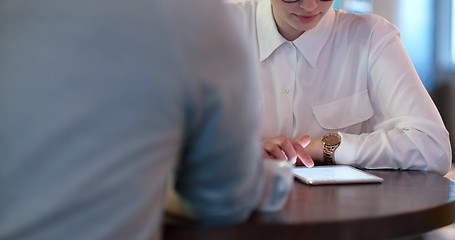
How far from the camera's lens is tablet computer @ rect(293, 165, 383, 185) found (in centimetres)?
109

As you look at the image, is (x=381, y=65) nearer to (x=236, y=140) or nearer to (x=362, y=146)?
(x=362, y=146)

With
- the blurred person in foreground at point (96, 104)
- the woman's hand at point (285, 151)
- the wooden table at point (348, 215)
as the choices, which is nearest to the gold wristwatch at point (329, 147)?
the woman's hand at point (285, 151)

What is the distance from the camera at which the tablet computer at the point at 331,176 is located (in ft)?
3.58

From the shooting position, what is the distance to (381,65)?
67.0 inches

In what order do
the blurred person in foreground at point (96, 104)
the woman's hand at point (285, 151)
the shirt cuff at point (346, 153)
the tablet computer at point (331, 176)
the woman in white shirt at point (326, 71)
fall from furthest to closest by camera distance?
1. the woman in white shirt at point (326, 71)
2. the shirt cuff at point (346, 153)
3. the woman's hand at point (285, 151)
4. the tablet computer at point (331, 176)
5. the blurred person in foreground at point (96, 104)

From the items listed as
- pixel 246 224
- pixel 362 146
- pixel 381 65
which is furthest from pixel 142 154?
pixel 381 65

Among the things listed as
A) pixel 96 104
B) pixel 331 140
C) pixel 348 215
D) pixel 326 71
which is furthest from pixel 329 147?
pixel 96 104

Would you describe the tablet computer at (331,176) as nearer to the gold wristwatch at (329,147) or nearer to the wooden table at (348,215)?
the wooden table at (348,215)

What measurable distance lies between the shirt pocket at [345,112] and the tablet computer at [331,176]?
500mm

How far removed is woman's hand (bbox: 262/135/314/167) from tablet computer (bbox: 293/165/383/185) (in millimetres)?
71

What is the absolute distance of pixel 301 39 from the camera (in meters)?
1.79

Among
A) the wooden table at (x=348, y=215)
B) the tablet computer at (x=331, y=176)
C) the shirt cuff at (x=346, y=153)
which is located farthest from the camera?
the shirt cuff at (x=346, y=153)

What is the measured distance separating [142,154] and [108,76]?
0.34ft

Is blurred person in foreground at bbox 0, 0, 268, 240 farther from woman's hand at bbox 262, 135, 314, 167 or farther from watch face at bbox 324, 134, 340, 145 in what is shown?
watch face at bbox 324, 134, 340, 145
